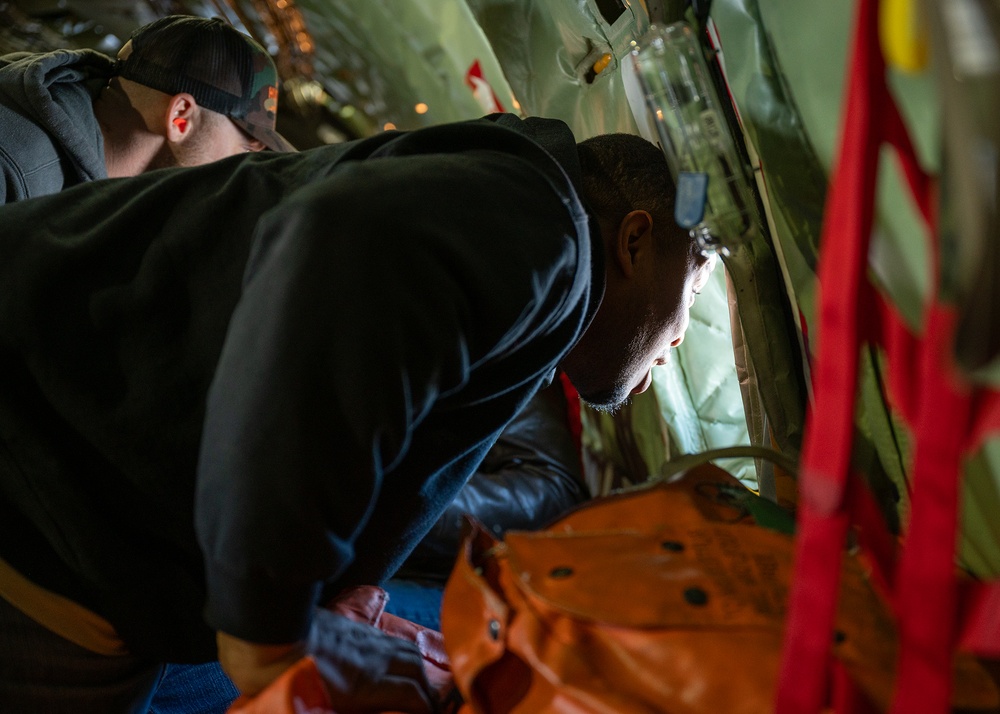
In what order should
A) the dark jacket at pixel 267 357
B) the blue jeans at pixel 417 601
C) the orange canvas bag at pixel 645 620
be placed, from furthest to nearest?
1. the blue jeans at pixel 417 601
2. the dark jacket at pixel 267 357
3. the orange canvas bag at pixel 645 620

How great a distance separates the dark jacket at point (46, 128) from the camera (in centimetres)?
150

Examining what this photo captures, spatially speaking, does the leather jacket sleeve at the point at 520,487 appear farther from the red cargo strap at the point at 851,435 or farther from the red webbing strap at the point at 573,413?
the red cargo strap at the point at 851,435

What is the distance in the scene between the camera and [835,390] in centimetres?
53

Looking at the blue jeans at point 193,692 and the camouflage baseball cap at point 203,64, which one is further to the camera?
the camouflage baseball cap at point 203,64

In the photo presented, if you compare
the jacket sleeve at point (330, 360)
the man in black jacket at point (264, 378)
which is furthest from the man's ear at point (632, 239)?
the jacket sleeve at point (330, 360)

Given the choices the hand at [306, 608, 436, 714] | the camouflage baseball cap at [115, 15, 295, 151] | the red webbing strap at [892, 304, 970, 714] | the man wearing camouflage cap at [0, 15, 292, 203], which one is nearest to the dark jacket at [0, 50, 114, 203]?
the man wearing camouflage cap at [0, 15, 292, 203]

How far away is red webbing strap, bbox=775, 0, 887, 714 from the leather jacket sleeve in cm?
131

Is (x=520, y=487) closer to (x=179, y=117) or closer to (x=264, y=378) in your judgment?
(x=179, y=117)

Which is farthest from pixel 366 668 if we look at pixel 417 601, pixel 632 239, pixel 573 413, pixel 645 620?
pixel 573 413

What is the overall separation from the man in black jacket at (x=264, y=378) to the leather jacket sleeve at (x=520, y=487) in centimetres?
89

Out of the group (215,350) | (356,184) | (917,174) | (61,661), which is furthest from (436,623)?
(917,174)

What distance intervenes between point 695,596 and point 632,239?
1.97 ft

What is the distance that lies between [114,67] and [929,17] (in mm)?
1813

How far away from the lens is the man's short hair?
3.63ft
